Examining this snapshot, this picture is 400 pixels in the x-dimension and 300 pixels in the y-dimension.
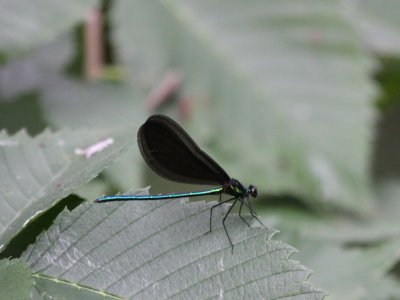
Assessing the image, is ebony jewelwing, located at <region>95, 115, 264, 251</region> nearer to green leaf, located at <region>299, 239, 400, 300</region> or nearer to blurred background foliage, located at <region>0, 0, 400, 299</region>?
green leaf, located at <region>299, 239, 400, 300</region>

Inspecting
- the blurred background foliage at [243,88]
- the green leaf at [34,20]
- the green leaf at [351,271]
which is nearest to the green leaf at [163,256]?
the green leaf at [351,271]

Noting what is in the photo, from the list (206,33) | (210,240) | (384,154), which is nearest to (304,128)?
(206,33)

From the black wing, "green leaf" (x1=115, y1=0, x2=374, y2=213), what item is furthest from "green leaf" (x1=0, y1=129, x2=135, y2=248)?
"green leaf" (x1=115, y1=0, x2=374, y2=213)

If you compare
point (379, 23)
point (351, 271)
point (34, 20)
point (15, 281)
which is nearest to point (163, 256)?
point (15, 281)

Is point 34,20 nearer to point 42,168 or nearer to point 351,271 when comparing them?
Answer: point 42,168

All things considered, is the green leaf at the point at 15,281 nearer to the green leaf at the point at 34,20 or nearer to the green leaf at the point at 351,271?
the green leaf at the point at 351,271

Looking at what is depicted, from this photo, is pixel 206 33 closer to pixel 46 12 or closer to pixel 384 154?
pixel 46 12
